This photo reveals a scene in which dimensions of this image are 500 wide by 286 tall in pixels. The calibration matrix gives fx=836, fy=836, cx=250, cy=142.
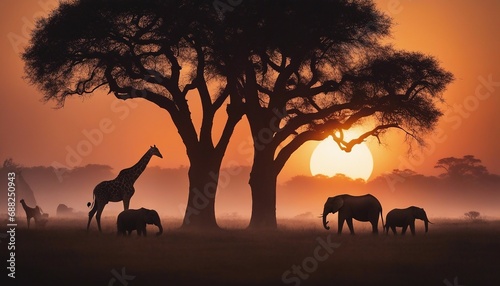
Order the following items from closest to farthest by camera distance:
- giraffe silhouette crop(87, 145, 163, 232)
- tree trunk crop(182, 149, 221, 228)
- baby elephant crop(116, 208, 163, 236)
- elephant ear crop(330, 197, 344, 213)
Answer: baby elephant crop(116, 208, 163, 236) → giraffe silhouette crop(87, 145, 163, 232) → elephant ear crop(330, 197, 344, 213) → tree trunk crop(182, 149, 221, 228)

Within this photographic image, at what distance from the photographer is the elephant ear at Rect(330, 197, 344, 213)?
36.4 meters

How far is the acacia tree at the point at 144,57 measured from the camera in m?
38.6

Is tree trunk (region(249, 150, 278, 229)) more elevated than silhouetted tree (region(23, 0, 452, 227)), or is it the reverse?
silhouetted tree (region(23, 0, 452, 227))

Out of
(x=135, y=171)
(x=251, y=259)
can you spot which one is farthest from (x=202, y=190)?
(x=251, y=259)

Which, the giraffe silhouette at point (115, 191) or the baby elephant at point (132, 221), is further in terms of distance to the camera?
the giraffe silhouette at point (115, 191)

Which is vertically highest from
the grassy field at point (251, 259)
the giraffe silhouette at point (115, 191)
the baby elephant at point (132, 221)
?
the giraffe silhouette at point (115, 191)

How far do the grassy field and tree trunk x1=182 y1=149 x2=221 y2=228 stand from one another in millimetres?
5757

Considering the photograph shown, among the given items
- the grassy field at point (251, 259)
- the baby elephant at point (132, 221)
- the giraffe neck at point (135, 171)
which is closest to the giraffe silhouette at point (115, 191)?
the giraffe neck at point (135, 171)

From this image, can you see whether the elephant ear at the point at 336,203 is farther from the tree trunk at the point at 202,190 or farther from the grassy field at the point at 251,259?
the tree trunk at the point at 202,190

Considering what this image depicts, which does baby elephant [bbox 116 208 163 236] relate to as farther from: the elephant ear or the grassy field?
the elephant ear

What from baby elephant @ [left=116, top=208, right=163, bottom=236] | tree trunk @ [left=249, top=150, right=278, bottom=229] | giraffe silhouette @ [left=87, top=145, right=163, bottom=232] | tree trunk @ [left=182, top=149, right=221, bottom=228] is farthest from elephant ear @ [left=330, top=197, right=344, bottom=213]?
giraffe silhouette @ [left=87, top=145, right=163, bottom=232]

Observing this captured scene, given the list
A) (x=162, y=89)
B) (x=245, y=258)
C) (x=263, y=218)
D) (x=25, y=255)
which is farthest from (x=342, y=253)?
(x=162, y=89)

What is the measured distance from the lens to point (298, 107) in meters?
46.1

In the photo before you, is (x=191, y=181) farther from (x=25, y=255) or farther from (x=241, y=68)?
(x=25, y=255)
